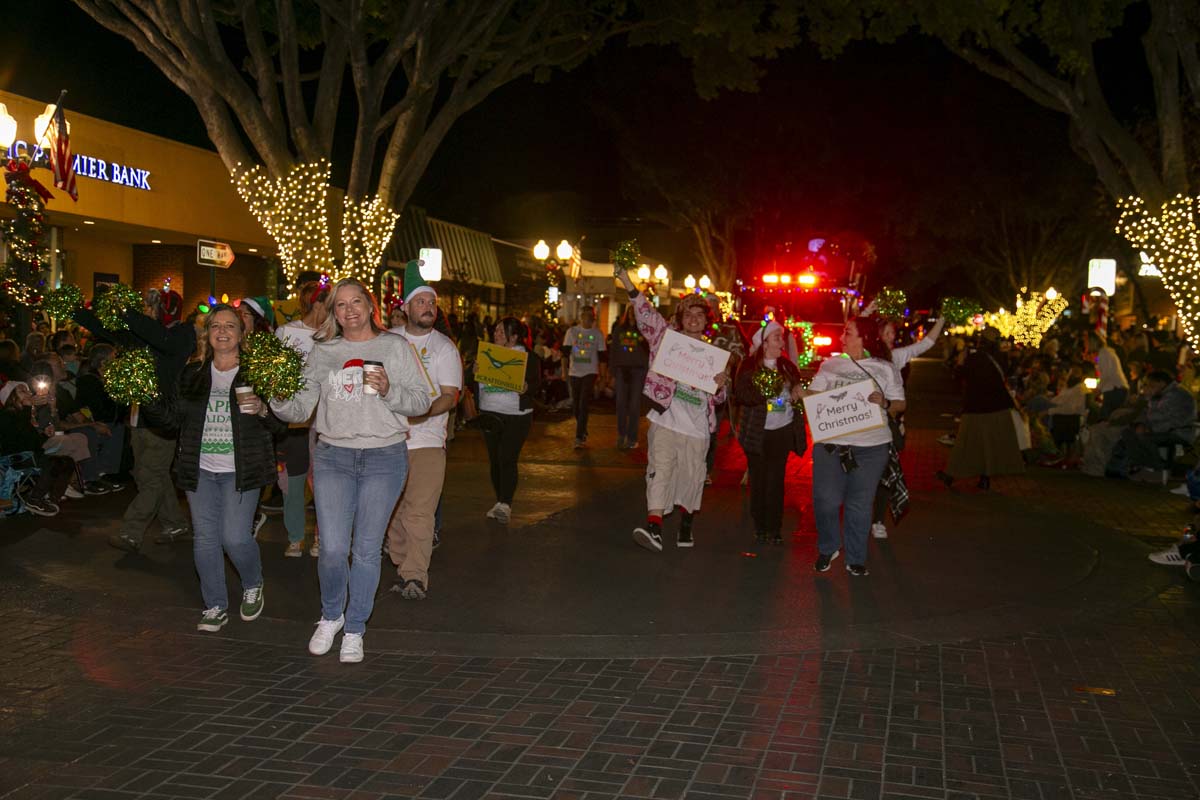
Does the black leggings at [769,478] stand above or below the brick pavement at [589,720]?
above

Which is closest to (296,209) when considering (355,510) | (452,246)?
(355,510)

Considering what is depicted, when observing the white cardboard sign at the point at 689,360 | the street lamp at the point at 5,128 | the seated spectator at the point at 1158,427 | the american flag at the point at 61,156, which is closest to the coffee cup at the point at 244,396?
the white cardboard sign at the point at 689,360

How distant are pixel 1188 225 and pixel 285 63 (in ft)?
45.3

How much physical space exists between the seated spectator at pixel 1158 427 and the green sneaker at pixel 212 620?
12.1 meters

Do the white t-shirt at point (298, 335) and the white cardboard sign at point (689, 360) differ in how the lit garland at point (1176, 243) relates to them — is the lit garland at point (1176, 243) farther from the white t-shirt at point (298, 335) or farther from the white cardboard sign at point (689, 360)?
the white t-shirt at point (298, 335)

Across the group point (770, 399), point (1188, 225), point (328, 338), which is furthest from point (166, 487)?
point (1188, 225)

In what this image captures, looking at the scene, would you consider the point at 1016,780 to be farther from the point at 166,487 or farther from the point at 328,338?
the point at 166,487

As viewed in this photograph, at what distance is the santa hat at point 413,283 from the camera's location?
26.5 feet

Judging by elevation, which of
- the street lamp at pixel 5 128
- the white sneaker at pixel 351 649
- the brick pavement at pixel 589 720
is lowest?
the brick pavement at pixel 589 720

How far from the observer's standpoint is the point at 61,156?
1812 centimetres

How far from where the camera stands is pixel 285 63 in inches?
707

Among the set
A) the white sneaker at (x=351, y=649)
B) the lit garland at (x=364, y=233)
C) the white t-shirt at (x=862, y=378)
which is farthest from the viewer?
the lit garland at (x=364, y=233)

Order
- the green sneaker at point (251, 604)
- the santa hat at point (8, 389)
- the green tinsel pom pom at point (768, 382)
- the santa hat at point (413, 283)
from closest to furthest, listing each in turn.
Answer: the green sneaker at point (251, 604) → the santa hat at point (413, 283) → the green tinsel pom pom at point (768, 382) → the santa hat at point (8, 389)

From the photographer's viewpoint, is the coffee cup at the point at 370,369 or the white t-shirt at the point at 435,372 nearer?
the coffee cup at the point at 370,369
